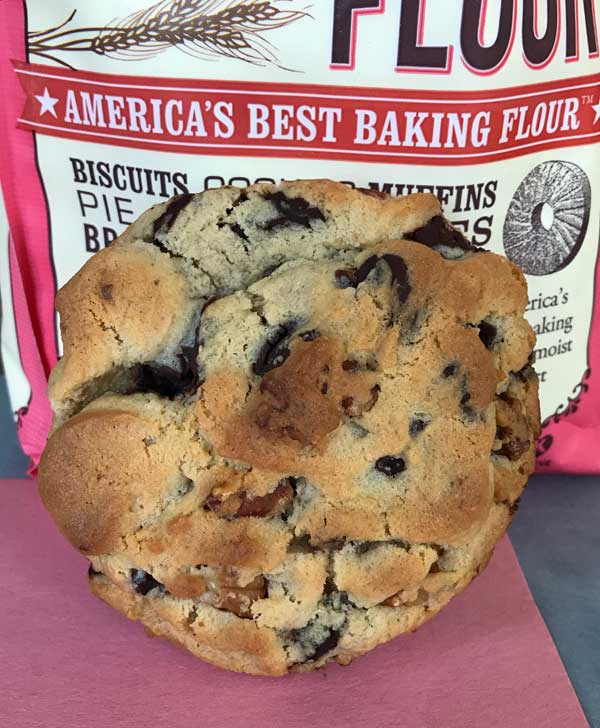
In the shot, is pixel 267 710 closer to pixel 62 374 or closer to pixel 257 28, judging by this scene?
pixel 62 374

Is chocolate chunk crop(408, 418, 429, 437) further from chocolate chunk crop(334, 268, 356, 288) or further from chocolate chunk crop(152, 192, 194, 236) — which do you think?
chocolate chunk crop(152, 192, 194, 236)

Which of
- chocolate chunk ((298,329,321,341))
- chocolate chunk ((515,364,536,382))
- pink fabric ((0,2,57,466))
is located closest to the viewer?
chocolate chunk ((298,329,321,341))

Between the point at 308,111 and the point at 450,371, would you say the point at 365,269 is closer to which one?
the point at 450,371

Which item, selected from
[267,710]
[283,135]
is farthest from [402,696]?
[283,135]

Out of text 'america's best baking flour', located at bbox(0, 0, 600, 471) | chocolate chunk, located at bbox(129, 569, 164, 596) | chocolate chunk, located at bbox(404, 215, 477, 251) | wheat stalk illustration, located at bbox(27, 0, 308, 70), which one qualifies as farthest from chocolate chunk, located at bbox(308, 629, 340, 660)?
wheat stalk illustration, located at bbox(27, 0, 308, 70)

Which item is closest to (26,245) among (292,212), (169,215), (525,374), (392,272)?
(169,215)

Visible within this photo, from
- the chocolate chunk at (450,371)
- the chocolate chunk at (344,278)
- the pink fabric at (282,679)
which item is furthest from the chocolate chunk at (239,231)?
the pink fabric at (282,679)
